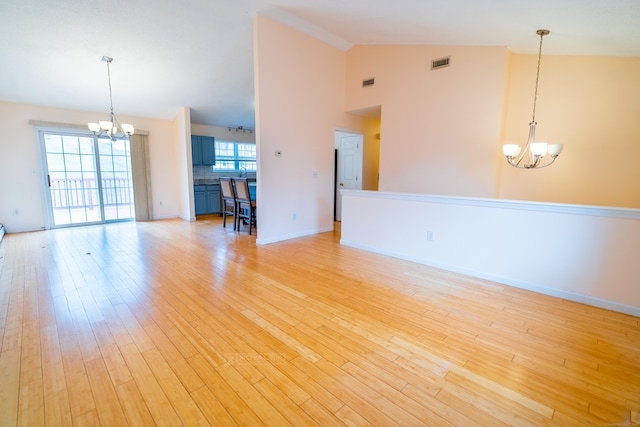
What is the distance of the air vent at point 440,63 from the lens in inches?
173

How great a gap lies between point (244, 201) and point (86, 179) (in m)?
3.89

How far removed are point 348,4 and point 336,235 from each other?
11.7 ft

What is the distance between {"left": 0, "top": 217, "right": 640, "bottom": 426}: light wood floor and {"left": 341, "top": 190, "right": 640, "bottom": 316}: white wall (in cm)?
21

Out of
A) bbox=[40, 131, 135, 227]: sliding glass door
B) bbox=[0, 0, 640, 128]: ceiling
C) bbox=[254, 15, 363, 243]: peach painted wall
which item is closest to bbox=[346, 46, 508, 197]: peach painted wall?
bbox=[0, 0, 640, 128]: ceiling

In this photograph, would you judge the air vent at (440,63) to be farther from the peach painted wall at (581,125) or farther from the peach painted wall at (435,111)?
the peach painted wall at (581,125)


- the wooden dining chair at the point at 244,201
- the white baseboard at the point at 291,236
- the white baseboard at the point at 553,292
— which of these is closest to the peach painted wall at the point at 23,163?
the wooden dining chair at the point at 244,201

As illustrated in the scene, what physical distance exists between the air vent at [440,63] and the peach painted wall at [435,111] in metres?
0.06

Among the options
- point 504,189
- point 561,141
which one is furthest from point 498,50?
point 504,189

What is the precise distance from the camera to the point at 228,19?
4.00m

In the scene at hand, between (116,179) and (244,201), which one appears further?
(116,179)

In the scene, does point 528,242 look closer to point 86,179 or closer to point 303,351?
point 303,351

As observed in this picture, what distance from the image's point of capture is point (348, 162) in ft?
21.7

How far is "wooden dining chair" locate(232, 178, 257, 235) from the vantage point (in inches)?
205

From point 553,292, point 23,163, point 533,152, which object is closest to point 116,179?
point 23,163
